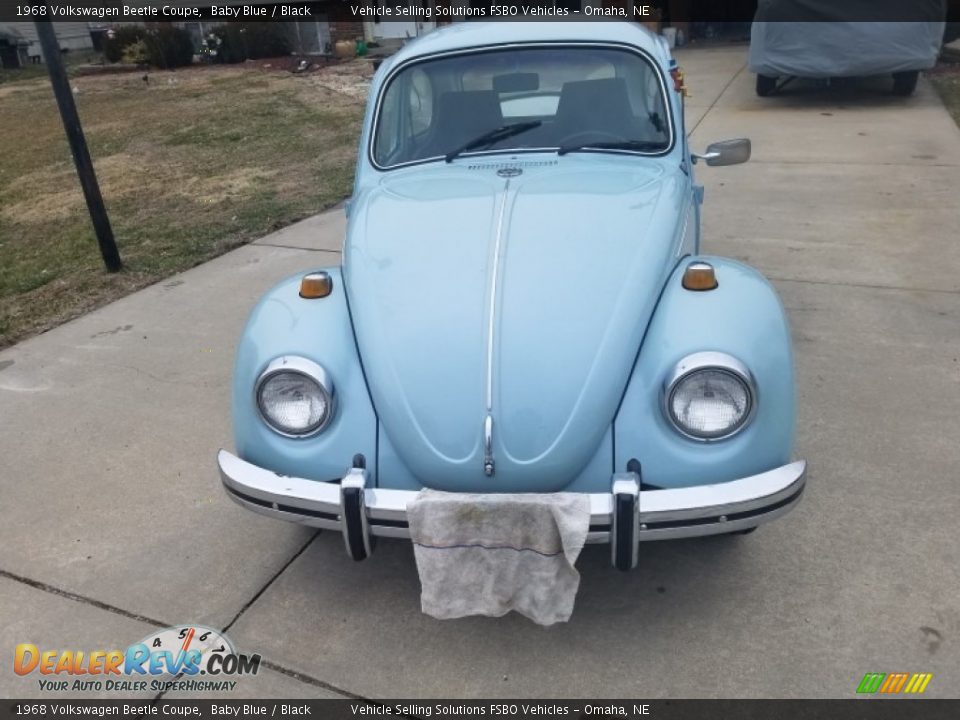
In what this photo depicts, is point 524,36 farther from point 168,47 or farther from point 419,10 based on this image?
point 168,47

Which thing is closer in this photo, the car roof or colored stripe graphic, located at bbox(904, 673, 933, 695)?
colored stripe graphic, located at bbox(904, 673, 933, 695)

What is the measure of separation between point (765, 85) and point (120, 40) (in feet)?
56.6

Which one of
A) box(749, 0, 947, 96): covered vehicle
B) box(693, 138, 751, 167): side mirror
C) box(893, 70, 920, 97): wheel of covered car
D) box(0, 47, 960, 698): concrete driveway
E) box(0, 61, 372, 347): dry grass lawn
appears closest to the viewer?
box(0, 47, 960, 698): concrete driveway

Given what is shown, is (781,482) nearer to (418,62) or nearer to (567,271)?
(567,271)

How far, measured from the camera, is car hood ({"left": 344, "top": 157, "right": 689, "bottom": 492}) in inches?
91.4

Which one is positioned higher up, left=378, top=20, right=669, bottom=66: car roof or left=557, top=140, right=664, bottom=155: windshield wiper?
left=378, top=20, right=669, bottom=66: car roof

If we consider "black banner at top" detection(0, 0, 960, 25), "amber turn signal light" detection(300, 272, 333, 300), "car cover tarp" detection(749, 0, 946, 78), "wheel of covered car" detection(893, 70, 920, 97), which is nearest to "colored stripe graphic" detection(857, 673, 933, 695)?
"amber turn signal light" detection(300, 272, 333, 300)

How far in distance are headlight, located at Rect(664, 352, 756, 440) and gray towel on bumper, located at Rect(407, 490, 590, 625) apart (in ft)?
1.25

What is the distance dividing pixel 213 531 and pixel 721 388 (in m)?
1.99

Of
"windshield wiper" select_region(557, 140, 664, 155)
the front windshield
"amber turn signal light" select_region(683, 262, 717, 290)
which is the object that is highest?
the front windshield

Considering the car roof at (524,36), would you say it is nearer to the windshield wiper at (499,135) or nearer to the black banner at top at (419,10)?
the windshield wiper at (499,135)

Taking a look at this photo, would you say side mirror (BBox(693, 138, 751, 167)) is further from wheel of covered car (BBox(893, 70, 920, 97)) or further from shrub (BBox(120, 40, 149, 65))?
shrub (BBox(120, 40, 149, 65))

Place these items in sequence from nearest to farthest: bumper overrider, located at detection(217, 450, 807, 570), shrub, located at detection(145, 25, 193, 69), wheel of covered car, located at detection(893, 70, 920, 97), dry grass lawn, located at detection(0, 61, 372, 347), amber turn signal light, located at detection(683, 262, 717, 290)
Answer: bumper overrider, located at detection(217, 450, 807, 570) → amber turn signal light, located at detection(683, 262, 717, 290) → dry grass lawn, located at detection(0, 61, 372, 347) → wheel of covered car, located at detection(893, 70, 920, 97) → shrub, located at detection(145, 25, 193, 69)

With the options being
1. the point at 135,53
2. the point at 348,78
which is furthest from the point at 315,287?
the point at 135,53
